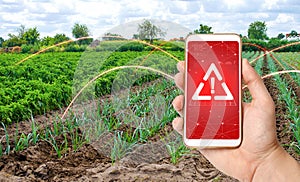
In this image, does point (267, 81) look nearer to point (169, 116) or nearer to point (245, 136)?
point (169, 116)

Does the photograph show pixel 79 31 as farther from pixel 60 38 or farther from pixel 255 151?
pixel 255 151

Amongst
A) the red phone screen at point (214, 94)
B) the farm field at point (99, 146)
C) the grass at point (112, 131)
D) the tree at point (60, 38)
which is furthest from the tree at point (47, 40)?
the red phone screen at point (214, 94)

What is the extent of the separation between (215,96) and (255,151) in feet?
0.96

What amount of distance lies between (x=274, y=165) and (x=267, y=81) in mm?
7517

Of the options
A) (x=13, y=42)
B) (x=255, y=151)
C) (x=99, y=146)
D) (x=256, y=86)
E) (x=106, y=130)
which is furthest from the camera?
(x=13, y=42)

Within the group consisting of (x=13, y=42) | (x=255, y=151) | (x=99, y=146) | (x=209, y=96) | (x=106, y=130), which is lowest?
(x=99, y=146)

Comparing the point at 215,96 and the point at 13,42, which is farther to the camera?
Result: the point at 13,42

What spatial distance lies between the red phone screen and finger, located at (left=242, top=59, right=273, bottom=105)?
5 cm

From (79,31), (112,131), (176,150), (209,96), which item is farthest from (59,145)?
(79,31)

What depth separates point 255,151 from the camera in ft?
6.38

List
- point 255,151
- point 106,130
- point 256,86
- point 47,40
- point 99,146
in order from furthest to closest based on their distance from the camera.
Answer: point 47,40 → point 106,130 → point 99,146 → point 255,151 → point 256,86

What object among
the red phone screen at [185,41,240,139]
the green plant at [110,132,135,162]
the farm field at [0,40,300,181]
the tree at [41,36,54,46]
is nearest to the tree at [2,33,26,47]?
the tree at [41,36,54,46]

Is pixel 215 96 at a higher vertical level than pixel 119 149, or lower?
higher

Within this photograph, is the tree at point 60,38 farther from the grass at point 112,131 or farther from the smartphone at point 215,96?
the smartphone at point 215,96
